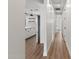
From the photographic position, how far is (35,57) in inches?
252

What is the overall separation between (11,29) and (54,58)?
16.3 ft

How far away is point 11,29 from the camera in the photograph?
1617mm
